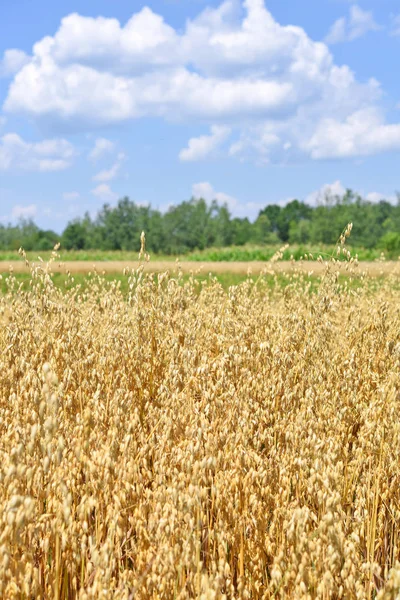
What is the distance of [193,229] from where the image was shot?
7731 cm

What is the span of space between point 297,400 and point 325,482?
4.47ft

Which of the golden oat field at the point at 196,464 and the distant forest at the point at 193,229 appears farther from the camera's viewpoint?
the distant forest at the point at 193,229

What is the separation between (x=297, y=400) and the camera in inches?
127

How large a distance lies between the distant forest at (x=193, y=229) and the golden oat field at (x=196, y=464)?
64894 millimetres

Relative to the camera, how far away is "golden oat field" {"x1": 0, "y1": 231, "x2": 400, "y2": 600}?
169 centimetres

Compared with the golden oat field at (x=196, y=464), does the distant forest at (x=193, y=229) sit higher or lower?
higher

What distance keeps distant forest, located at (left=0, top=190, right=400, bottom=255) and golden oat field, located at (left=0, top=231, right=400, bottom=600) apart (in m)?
64.9

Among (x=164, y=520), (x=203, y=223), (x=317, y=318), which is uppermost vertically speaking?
(x=203, y=223)

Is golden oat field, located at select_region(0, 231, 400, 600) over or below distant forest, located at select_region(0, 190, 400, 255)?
below

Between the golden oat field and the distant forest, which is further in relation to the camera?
the distant forest

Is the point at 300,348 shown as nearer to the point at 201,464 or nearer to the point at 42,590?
the point at 201,464

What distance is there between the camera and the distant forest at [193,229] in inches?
Result: 2731

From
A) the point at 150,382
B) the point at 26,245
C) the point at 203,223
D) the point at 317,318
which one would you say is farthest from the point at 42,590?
the point at 26,245

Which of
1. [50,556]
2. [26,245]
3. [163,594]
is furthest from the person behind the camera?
[26,245]
